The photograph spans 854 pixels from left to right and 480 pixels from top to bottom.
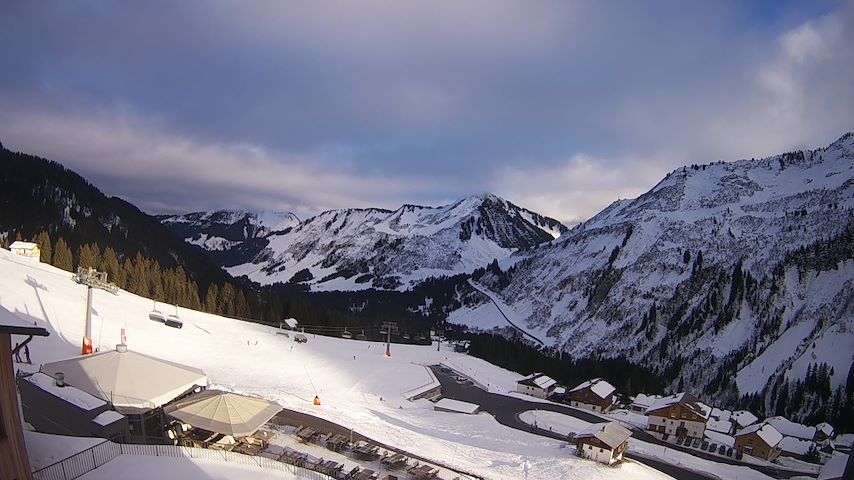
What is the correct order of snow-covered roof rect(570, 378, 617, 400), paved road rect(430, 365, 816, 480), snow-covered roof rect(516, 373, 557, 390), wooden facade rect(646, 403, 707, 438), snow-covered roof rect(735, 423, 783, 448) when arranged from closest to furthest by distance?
paved road rect(430, 365, 816, 480), snow-covered roof rect(735, 423, 783, 448), wooden facade rect(646, 403, 707, 438), snow-covered roof rect(570, 378, 617, 400), snow-covered roof rect(516, 373, 557, 390)

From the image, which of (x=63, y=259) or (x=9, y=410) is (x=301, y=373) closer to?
(x=9, y=410)

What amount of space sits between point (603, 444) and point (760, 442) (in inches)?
1224

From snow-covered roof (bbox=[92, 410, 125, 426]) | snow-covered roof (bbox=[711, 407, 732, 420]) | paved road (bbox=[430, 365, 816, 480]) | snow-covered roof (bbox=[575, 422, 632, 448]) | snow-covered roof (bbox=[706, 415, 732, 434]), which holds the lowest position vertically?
snow-covered roof (bbox=[706, 415, 732, 434])

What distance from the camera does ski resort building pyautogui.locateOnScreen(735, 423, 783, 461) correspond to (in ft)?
164

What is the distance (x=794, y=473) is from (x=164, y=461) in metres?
58.1

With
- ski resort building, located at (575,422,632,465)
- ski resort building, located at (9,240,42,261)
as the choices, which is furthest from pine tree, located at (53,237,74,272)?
ski resort building, located at (575,422,632,465)

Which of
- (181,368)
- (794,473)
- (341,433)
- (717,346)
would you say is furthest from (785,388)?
(181,368)

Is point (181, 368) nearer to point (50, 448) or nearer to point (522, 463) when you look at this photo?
point (50, 448)

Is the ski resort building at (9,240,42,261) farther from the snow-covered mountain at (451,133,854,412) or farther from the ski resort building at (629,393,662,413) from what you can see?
the snow-covered mountain at (451,133,854,412)

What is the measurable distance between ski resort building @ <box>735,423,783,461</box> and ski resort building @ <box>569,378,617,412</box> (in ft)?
47.6

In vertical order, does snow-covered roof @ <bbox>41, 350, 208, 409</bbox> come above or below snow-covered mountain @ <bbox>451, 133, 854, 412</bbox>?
below

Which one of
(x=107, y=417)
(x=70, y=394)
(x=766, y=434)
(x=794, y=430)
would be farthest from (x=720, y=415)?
(x=70, y=394)

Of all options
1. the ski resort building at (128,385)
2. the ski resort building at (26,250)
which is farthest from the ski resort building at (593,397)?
the ski resort building at (26,250)

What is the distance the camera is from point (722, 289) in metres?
143
